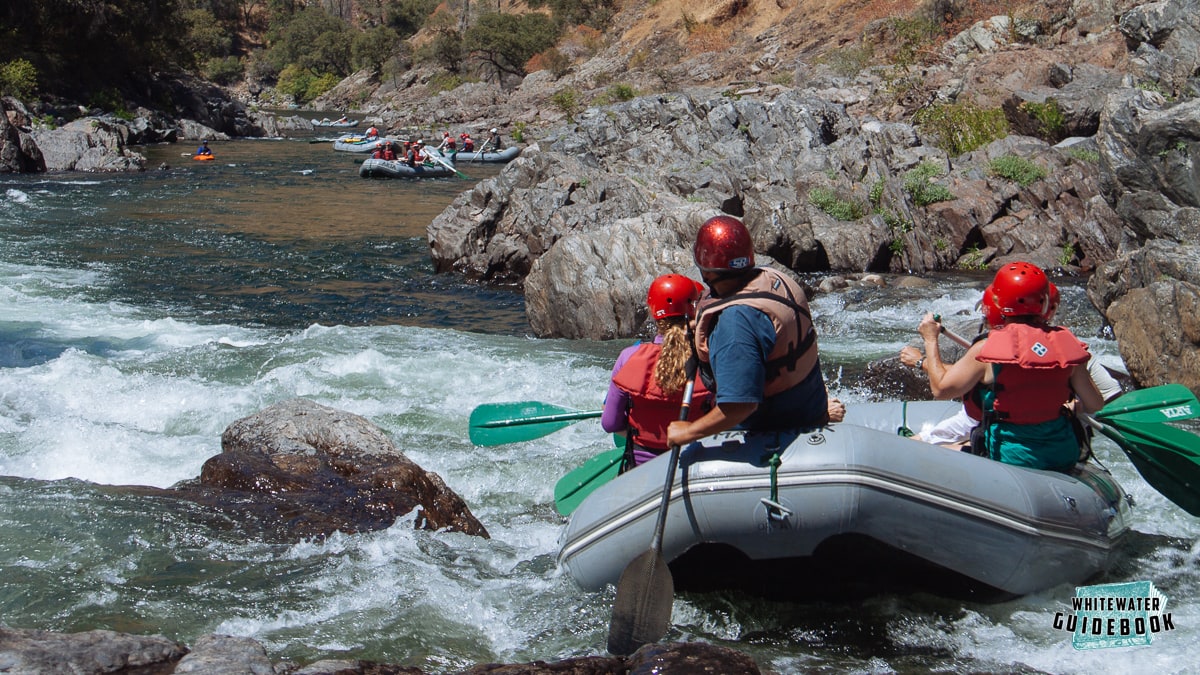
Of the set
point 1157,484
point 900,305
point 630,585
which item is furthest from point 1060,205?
point 630,585

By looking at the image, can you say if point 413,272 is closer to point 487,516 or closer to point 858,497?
point 487,516

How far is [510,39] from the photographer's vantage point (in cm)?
4941

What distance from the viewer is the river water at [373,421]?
3811 millimetres

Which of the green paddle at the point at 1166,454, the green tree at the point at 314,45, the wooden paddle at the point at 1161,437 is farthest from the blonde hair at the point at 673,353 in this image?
the green tree at the point at 314,45

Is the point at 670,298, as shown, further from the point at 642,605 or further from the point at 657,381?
the point at 642,605

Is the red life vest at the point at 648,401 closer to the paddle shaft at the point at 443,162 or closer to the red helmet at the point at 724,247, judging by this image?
the red helmet at the point at 724,247

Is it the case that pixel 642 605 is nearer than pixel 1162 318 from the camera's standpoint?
Yes

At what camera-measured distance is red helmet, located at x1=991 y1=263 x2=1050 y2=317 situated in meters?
3.90

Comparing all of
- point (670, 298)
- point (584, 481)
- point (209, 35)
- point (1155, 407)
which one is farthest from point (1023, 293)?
point (209, 35)

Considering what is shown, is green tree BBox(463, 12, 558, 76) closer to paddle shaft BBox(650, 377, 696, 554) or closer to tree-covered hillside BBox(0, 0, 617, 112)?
tree-covered hillside BBox(0, 0, 617, 112)

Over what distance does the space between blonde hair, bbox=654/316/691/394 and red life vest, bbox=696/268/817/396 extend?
113 millimetres

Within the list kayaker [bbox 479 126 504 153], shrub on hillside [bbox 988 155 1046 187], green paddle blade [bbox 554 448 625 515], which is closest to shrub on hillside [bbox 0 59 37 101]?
kayaker [bbox 479 126 504 153]

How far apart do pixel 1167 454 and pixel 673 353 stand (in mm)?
2206

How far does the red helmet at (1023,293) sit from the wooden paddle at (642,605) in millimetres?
1673
